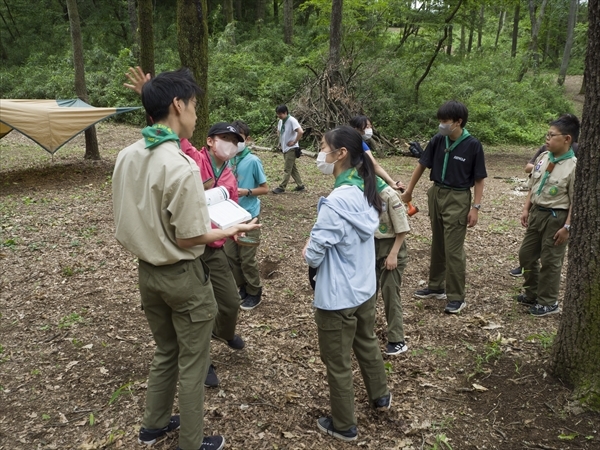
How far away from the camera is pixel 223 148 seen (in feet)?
11.7

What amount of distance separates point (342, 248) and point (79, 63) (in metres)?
9.62

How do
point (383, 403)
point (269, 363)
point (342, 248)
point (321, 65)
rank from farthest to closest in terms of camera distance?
point (321, 65)
point (269, 363)
point (383, 403)
point (342, 248)

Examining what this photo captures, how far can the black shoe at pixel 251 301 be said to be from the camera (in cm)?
475

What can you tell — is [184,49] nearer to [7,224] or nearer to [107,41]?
[7,224]

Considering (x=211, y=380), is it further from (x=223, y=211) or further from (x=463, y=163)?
(x=463, y=163)

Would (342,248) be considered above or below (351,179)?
below

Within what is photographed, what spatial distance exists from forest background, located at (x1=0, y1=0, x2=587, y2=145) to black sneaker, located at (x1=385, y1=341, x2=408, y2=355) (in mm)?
11782

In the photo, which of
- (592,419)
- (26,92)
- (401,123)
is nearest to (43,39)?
(26,92)

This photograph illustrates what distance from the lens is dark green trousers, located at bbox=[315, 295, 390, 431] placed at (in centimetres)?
271

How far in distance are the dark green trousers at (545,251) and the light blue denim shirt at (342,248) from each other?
260cm

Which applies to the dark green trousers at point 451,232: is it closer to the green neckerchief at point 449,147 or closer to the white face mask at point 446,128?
the green neckerchief at point 449,147

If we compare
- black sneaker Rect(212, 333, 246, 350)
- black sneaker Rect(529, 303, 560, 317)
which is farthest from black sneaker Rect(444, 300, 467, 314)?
black sneaker Rect(212, 333, 246, 350)

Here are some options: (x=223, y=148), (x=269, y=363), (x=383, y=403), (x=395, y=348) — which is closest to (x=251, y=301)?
(x=269, y=363)

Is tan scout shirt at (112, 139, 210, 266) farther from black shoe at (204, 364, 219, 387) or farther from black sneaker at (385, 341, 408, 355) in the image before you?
black sneaker at (385, 341, 408, 355)
